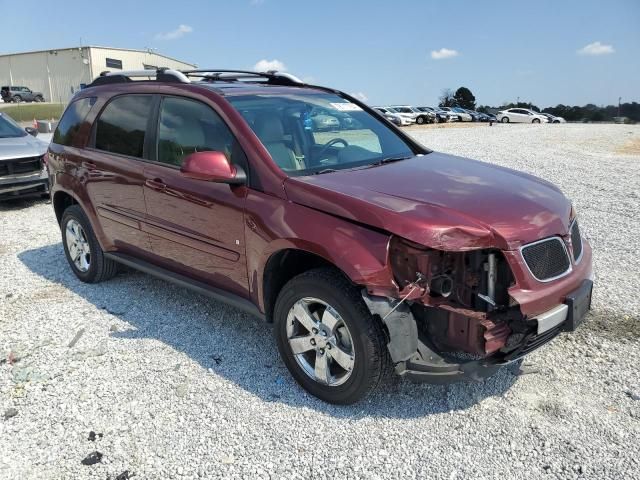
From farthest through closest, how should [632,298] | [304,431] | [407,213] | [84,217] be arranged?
1. [84,217]
2. [632,298]
3. [304,431]
4. [407,213]

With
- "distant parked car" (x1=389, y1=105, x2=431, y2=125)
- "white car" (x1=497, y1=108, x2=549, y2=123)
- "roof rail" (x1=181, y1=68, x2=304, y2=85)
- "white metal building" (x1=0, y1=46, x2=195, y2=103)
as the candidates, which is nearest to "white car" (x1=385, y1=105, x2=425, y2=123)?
"distant parked car" (x1=389, y1=105, x2=431, y2=125)

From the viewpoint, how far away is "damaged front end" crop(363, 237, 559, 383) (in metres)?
2.91

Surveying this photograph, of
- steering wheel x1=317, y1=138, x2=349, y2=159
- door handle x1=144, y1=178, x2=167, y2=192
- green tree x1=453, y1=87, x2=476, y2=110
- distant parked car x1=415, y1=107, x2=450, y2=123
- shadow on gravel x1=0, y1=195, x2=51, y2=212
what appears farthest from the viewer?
green tree x1=453, y1=87, x2=476, y2=110

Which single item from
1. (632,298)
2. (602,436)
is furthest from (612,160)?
(602,436)

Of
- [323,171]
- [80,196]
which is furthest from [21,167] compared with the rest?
[323,171]

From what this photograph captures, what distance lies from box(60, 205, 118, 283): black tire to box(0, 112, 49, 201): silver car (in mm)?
4005

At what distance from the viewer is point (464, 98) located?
78.2m

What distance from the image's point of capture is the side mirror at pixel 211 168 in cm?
346

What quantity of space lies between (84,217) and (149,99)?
1.51 metres

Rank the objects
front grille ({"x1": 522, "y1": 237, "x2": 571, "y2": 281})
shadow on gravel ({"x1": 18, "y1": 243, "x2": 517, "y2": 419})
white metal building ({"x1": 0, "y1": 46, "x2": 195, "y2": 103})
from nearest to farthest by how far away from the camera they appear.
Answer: front grille ({"x1": 522, "y1": 237, "x2": 571, "y2": 281}) < shadow on gravel ({"x1": 18, "y1": 243, "x2": 517, "y2": 419}) < white metal building ({"x1": 0, "y1": 46, "x2": 195, "y2": 103})

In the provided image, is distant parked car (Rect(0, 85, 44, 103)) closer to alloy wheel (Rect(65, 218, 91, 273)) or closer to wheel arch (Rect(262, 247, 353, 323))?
alloy wheel (Rect(65, 218, 91, 273))

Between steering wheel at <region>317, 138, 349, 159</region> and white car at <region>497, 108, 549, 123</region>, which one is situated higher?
steering wheel at <region>317, 138, 349, 159</region>

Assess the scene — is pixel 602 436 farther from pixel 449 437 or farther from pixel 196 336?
pixel 196 336

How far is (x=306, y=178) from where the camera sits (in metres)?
3.46
